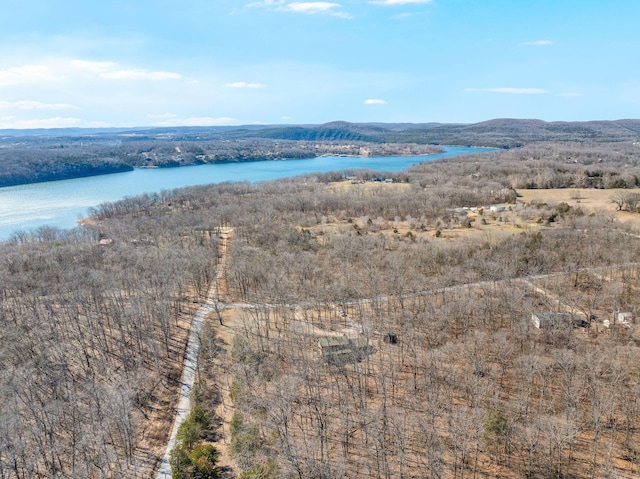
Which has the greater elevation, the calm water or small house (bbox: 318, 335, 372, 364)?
the calm water

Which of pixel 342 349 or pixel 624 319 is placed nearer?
pixel 342 349

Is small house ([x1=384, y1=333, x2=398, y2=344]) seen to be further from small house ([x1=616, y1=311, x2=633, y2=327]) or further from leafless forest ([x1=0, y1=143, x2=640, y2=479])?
small house ([x1=616, y1=311, x2=633, y2=327])

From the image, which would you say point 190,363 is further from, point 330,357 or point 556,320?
point 556,320

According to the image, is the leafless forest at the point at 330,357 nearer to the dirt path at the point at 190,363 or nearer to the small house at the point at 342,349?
the small house at the point at 342,349

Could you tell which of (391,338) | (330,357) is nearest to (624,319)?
(391,338)

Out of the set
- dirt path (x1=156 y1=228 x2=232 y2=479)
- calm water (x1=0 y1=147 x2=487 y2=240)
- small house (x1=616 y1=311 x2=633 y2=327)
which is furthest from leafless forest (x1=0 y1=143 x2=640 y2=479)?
calm water (x1=0 y1=147 x2=487 y2=240)

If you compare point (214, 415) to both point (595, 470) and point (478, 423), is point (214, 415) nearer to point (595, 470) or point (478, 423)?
point (478, 423)
